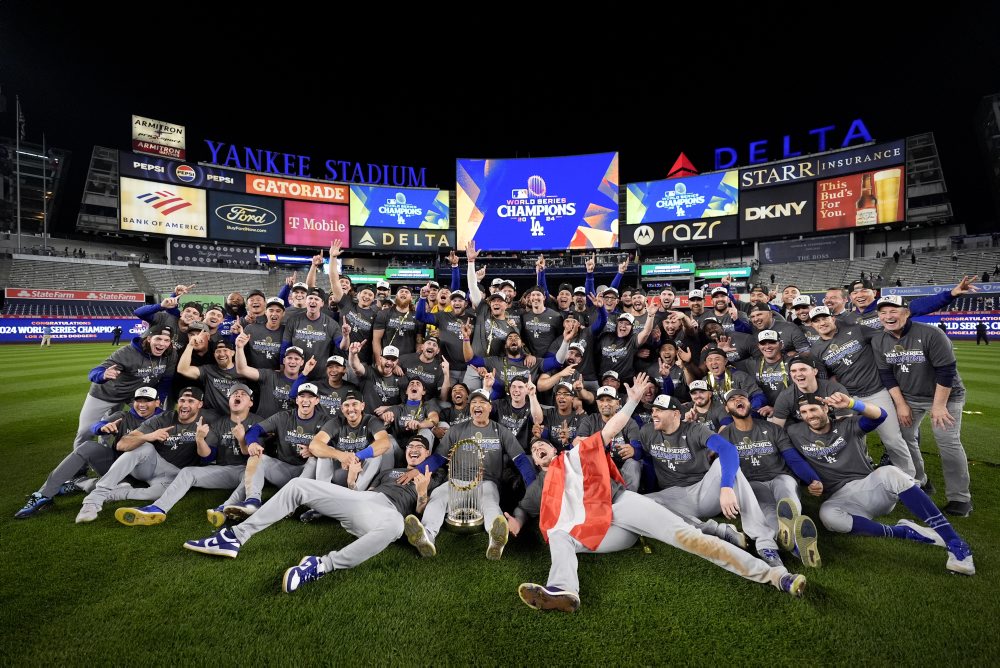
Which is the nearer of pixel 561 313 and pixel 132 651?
pixel 132 651

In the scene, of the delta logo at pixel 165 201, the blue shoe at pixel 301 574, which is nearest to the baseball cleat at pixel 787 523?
the blue shoe at pixel 301 574

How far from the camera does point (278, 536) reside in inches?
193

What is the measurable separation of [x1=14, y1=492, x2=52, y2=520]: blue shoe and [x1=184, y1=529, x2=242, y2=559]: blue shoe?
2461 millimetres

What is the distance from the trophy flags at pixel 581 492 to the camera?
4230 millimetres

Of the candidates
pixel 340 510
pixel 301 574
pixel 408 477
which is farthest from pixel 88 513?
pixel 408 477

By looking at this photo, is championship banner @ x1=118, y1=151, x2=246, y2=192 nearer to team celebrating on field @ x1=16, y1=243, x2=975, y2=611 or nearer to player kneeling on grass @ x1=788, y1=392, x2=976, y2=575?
team celebrating on field @ x1=16, y1=243, x2=975, y2=611

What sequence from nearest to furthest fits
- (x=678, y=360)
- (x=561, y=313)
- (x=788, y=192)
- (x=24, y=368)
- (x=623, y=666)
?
(x=623, y=666)
(x=678, y=360)
(x=561, y=313)
(x=24, y=368)
(x=788, y=192)

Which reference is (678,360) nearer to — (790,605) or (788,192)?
(790,605)

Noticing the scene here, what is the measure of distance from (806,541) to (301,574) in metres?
4.32

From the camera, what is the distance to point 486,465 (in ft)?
18.7

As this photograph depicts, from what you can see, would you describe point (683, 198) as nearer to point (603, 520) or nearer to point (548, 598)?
point (603, 520)

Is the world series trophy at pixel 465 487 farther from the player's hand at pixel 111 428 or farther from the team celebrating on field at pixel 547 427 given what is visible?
the player's hand at pixel 111 428

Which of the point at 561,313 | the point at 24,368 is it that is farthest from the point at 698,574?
the point at 24,368

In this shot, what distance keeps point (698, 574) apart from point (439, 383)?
4.63m
